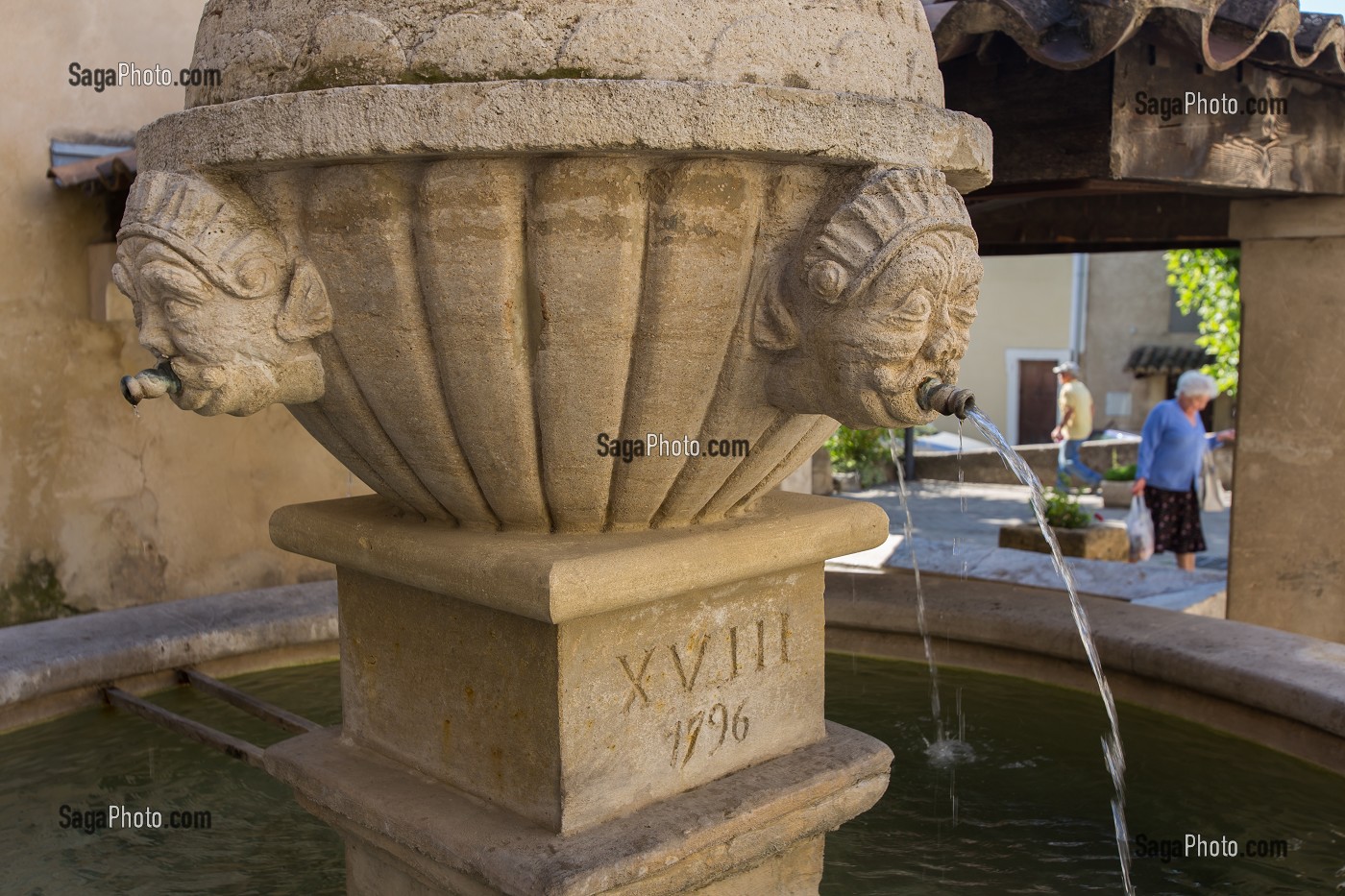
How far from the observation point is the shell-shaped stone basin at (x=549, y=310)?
58.6 inches

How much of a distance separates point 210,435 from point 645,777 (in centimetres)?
385

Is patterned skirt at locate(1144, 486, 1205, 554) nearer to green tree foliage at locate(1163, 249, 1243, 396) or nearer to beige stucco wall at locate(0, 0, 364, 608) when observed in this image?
green tree foliage at locate(1163, 249, 1243, 396)

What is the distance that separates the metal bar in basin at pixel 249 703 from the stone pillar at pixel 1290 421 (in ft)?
10.2

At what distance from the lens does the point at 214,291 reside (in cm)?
157

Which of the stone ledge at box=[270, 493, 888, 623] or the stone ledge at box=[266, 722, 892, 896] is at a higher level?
the stone ledge at box=[270, 493, 888, 623]

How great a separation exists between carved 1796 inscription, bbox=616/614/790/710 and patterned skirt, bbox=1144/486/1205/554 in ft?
16.7

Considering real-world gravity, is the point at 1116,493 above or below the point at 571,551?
below

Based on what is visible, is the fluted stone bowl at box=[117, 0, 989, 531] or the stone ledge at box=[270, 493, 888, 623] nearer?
the fluted stone bowl at box=[117, 0, 989, 531]

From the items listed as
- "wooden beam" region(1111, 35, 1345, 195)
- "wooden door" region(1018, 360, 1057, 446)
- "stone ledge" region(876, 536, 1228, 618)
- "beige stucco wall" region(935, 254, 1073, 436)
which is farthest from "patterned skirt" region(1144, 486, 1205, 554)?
"wooden door" region(1018, 360, 1057, 446)

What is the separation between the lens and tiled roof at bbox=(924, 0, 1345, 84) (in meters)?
2.73

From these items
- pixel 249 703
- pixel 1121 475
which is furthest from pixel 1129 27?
pixel 1121 475

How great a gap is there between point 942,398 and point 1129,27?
1.57m

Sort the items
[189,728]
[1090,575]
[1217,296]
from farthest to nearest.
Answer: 1. [1217,296]
2. [1090,575]
3. [189,728]

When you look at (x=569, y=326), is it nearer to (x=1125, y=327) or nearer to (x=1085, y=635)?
(x=1085, y=635)
